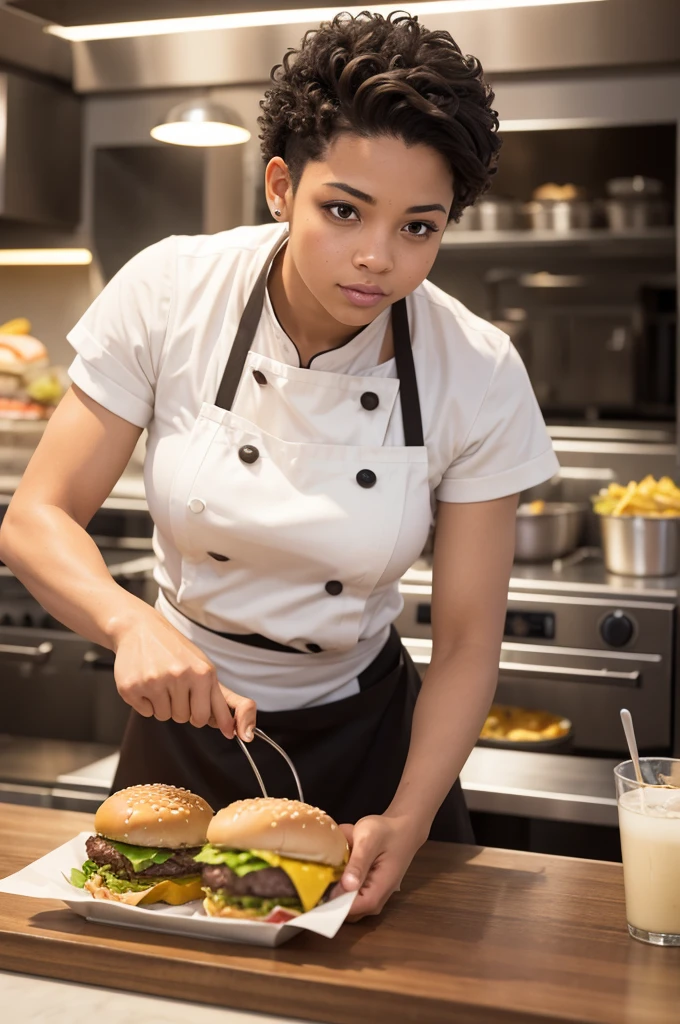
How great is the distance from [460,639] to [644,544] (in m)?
1.62

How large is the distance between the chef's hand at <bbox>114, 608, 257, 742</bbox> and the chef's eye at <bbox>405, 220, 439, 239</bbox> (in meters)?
0.50

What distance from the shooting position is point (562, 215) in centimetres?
342

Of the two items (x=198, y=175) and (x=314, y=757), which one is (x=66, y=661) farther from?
(x=314, y=757)

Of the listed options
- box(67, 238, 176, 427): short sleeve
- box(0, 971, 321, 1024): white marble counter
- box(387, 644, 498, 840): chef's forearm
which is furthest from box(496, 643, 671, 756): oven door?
box(0, 971, 321, 1024): white marble counter

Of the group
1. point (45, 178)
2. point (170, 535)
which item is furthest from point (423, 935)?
point (45, 178)

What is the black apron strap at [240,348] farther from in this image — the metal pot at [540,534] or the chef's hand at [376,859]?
the metal pot at [540,534]

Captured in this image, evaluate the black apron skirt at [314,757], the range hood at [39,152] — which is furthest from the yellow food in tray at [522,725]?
the range hood at [39,152]

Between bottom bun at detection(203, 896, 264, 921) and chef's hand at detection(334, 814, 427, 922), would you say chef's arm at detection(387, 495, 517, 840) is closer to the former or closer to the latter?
chef's hand at detection(334, 814, 427, 922)

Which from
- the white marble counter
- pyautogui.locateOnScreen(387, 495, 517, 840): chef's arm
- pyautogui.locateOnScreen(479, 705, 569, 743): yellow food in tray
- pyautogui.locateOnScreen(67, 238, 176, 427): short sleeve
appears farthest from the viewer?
pyautogui.locateOnScreen(479, 705, 569, 743): yellow food in tray

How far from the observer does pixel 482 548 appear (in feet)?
4.76

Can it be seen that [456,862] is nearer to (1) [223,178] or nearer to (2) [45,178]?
(1) [223,178]

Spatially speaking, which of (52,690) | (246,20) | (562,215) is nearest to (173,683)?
(52,690)

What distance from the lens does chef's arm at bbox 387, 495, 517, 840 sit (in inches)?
53.0

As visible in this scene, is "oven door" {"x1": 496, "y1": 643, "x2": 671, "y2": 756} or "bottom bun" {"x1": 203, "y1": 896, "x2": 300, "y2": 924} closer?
"bottom bun" {"x1": 203, "y1": 896, "x2": 300, "y2": 924}
